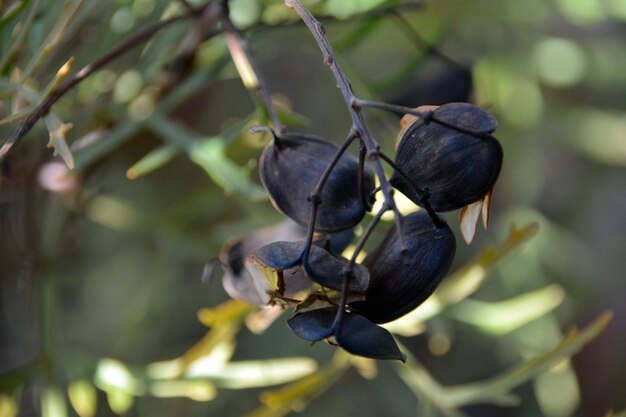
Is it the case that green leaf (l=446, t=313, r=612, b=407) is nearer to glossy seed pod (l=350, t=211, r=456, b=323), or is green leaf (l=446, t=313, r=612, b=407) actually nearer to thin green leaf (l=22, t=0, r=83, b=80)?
glossy seed pod (l=350, t=211, r=456, b=323)

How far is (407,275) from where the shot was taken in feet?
1.56

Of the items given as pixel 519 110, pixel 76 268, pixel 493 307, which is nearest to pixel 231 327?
pixel 493 307

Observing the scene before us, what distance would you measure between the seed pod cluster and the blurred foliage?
14 cm

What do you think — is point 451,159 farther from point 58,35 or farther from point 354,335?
point 58,35

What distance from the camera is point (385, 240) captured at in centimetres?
52

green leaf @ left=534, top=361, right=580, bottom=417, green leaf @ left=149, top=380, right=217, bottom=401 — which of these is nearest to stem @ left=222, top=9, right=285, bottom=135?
green leaf @ left=149, top=380, right=217, bottom=401

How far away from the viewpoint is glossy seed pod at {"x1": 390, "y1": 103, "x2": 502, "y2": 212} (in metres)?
0.46

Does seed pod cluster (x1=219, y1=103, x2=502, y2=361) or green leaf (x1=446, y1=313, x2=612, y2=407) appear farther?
green leaf (x1=446, y1=313, x2=612, y2=407)

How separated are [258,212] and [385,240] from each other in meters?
0.29

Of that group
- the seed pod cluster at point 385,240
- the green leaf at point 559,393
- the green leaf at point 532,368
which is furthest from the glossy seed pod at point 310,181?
the green leaf at point 559,393

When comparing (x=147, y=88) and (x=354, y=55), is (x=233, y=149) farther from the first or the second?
(x=354, y=55)

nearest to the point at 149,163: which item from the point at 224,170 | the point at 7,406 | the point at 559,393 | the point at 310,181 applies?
the point at 224,170

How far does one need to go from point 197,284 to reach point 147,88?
1.24ft

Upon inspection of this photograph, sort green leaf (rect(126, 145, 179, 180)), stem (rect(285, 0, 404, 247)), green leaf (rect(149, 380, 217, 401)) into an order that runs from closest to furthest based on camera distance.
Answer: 1. stem (rect(285, 0, 404, 247))
2. green leaf (rect(126, 145, 179, 180))
3. green leaf (rect(149, 380, 217, 401))
